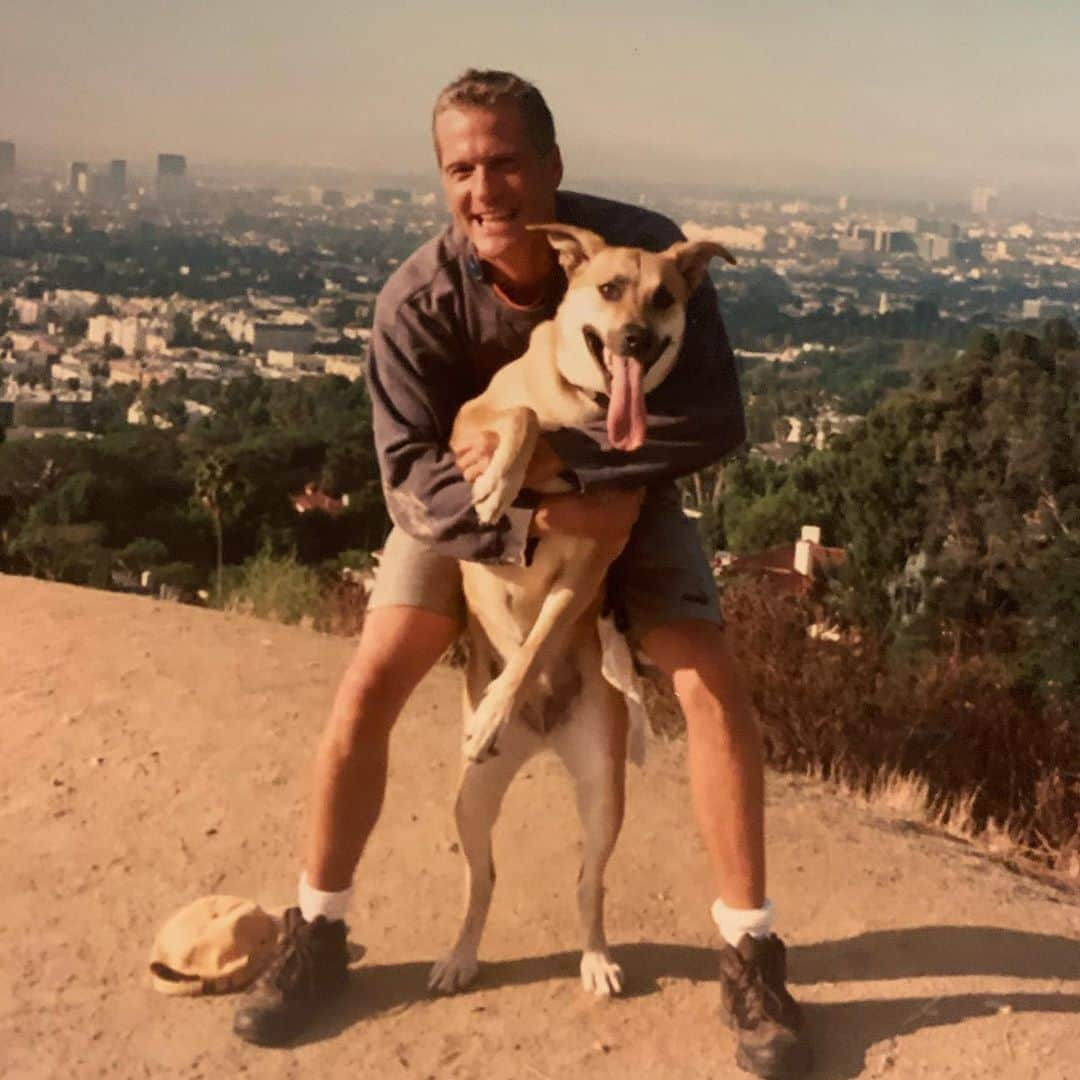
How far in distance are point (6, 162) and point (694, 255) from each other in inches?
1105

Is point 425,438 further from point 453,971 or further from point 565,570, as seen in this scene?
point 453,971

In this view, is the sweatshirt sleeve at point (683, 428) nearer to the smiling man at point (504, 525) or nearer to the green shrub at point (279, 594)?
the smiling man at point (504, 525)

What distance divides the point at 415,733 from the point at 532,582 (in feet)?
7.60

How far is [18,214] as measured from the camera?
100ft

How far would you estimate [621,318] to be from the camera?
290 cm

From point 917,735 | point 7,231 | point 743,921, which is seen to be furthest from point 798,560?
point 7,231

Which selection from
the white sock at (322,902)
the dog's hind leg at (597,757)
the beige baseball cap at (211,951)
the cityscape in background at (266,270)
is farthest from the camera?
the cityscape in background at (266,270)

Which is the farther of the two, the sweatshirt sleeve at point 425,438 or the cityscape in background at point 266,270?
the cityscape in background at point 266,270

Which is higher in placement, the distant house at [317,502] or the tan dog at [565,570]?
the tan dog at [565,570]

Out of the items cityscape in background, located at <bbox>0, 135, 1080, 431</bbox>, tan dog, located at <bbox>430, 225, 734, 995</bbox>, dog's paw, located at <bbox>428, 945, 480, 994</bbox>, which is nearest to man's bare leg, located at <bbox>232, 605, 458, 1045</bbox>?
tan dog, located at <bbox>430, 225, 734, 995</bbox>

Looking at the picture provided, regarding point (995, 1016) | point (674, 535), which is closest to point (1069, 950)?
point (995, 1016)

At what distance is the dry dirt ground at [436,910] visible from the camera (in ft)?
10.5

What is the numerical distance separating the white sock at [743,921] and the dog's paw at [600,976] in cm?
34

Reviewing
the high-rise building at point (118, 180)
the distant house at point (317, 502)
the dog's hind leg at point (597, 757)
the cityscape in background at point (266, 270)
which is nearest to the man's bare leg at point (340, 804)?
the dog's hind leg at point (597, 757)
